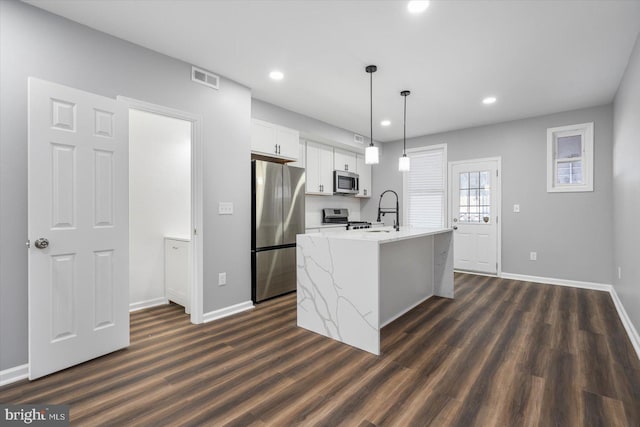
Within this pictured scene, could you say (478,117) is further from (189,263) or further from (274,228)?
(189,263)

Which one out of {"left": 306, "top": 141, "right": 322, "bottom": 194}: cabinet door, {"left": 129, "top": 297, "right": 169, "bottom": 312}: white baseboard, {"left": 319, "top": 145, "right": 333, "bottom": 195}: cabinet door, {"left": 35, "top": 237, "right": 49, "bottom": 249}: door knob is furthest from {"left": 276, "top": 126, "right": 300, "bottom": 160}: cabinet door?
{"left": 35, "top": 237, "right": 49, "bottom": 249}: door knob

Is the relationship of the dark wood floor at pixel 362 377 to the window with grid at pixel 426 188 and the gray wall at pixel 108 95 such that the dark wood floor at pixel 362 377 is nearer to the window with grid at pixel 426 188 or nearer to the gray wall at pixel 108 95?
the gray wall at pixel 108 95

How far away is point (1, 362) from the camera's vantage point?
6.57ft

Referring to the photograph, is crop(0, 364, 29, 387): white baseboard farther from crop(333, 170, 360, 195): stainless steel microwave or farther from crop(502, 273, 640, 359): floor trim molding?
crop(502, 273, 640, 359): floor trim molding

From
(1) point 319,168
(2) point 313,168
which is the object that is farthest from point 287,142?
(1) point 319,168

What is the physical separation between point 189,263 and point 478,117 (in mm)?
4784

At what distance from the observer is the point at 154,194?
12.3 feet

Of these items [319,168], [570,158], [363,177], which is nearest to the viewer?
[570,158]

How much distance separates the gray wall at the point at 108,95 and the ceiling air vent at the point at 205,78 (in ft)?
0.18

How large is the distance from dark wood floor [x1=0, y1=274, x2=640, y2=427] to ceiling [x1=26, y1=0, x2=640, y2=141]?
266 centimetres

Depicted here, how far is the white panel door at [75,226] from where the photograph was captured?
6.75 ft

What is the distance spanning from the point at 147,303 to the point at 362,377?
285 cm

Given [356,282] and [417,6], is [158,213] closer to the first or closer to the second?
[356,282]

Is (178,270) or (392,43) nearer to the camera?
(392,43)
